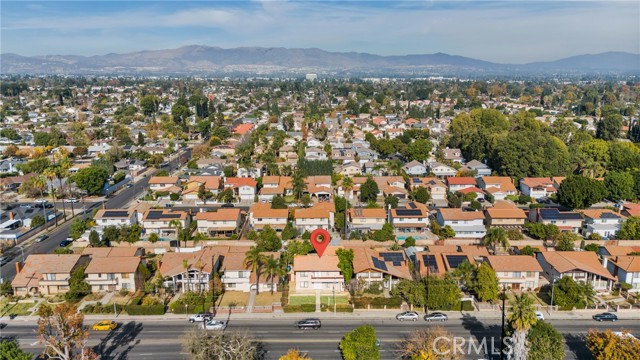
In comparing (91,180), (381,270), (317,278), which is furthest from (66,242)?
(381,270)

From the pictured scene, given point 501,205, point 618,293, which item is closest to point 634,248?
point 618,293

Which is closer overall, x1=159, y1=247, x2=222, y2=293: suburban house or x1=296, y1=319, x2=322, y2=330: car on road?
x1=296, y1=319, x2=322, y2=330: car on road

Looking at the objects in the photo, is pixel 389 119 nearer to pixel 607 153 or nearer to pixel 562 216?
pixel 607 153

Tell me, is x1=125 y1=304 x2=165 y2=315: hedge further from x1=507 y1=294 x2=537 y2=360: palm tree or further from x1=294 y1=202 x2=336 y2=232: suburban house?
x1=507 y1=294 x2=537 y2=360: palm tree

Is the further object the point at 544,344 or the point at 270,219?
the point at 270,219

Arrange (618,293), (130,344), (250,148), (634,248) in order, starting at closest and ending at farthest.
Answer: (130,344) → (618,293) → (634,248) → (250,148)

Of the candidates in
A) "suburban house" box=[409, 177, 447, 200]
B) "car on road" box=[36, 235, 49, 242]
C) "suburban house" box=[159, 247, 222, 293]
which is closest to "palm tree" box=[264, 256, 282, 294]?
"suburban house" box=[159, 247, 222, 293]

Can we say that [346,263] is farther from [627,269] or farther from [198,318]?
[627,269]
